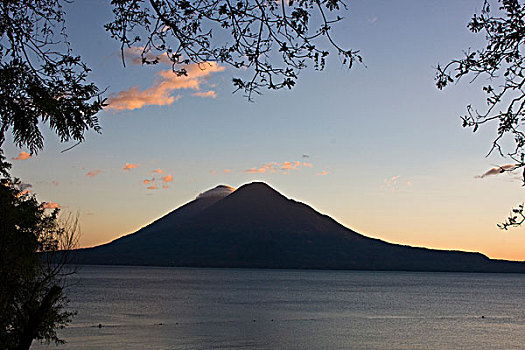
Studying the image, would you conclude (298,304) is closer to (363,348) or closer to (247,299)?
(247,299)

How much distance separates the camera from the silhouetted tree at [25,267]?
1231cm

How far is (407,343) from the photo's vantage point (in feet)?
226

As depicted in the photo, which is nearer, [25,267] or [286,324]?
[25,267]

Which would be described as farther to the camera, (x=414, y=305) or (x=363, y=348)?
(x=414, y=305)

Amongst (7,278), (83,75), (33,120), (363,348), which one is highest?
(83,75)

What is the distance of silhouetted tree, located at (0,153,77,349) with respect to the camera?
40.4ft

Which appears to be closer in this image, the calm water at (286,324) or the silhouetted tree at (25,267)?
the silhouetted tree at (25,267)

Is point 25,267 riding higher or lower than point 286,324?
higher

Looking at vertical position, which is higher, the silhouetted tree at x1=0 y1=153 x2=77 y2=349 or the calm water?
the silhouetted tree at x1=0 y1=153 x2=77 y2=349

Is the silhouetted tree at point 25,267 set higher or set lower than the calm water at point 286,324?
higher

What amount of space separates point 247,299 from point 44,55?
13208 cm

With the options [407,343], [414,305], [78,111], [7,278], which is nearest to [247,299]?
[414,305]

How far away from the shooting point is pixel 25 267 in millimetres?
18875

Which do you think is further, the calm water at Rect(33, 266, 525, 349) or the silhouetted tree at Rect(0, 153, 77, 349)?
the calm water at Rect(33, 266, 525, 349)
